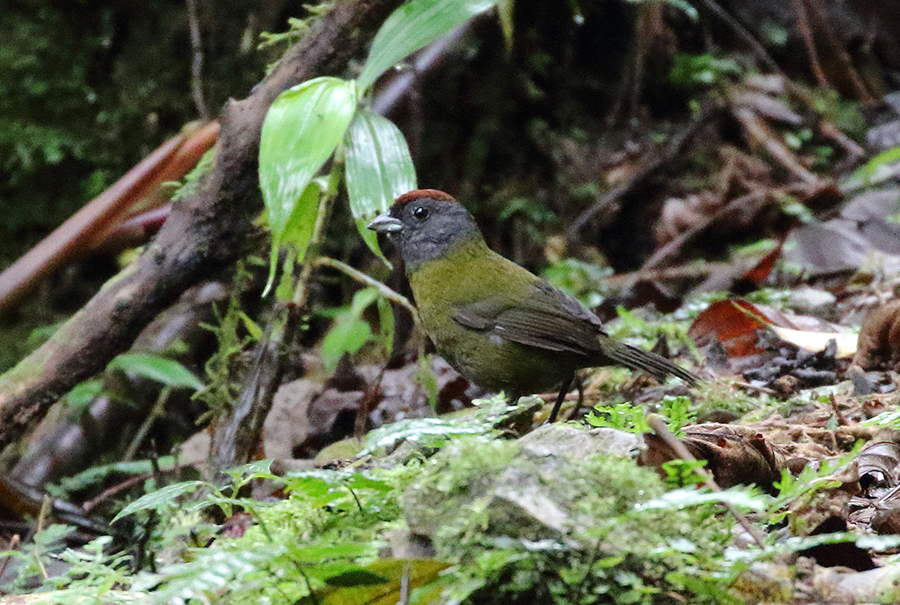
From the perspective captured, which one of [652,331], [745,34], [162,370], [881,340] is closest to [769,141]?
[745,34]

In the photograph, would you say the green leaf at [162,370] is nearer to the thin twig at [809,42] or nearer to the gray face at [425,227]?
the gray face at [425,227]

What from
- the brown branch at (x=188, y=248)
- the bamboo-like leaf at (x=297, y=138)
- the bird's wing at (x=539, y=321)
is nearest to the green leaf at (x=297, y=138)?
the bamboo-like leaf at (x=297, y=138)

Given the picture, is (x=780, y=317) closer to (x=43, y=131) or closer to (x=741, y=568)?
(x=741, y=568)

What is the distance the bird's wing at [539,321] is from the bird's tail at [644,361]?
0.21 ft

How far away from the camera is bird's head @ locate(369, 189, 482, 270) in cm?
384

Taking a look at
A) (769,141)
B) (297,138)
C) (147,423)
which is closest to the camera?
(297,138)

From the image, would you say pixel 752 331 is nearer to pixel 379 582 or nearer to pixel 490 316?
pixel 490 316

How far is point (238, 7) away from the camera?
6566 mm

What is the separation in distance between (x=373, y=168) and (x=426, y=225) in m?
0.51

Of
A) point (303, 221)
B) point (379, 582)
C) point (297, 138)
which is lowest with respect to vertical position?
point (379, 582)

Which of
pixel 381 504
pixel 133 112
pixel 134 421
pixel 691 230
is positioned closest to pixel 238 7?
pixel 133 112

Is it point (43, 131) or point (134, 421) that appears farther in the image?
point (43, 131)

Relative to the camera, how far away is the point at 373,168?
11.3 ft

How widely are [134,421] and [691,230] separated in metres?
3.96
